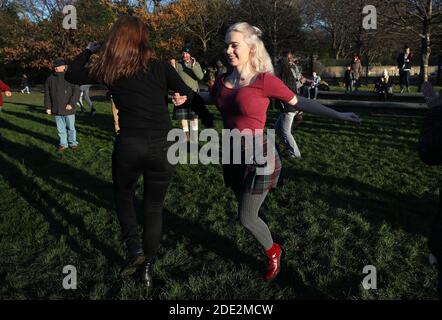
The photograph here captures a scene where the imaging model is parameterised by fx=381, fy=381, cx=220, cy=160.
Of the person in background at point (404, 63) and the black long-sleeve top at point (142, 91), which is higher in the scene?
the person in background at point (404, 63)

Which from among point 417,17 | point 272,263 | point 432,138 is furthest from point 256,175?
point 417,17

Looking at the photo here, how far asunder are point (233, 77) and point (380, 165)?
4.40 metres

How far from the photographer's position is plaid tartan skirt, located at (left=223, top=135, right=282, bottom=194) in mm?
3117

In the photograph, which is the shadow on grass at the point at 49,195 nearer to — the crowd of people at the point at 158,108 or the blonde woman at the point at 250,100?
the crowd of people at the point at 158,108

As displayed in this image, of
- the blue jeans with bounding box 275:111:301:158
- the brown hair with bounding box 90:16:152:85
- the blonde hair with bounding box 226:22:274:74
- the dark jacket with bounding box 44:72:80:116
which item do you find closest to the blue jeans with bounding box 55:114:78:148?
the dark jacket with bounding box 44:72:80:116

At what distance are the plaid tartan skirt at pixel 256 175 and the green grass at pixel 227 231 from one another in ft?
2.67

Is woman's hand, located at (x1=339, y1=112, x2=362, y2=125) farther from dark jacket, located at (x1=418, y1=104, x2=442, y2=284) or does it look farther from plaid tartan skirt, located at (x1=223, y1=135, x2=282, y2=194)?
dark jacket, located at (x1=418, y1=104, x2=442, y2=284)

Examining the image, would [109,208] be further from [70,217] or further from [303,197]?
[303,197]

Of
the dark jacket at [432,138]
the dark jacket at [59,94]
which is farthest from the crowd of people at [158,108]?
the dark jacket at [59,94]

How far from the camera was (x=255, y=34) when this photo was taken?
3.07 meters

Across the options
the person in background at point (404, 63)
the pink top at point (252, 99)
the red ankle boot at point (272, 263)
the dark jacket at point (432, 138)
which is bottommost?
Answer: the red ankle boot at point (272, 263)

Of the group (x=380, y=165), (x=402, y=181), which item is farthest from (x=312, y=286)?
(x=380, y=165)

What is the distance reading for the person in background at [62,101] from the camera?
8.07 m

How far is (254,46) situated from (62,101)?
6224 mm
